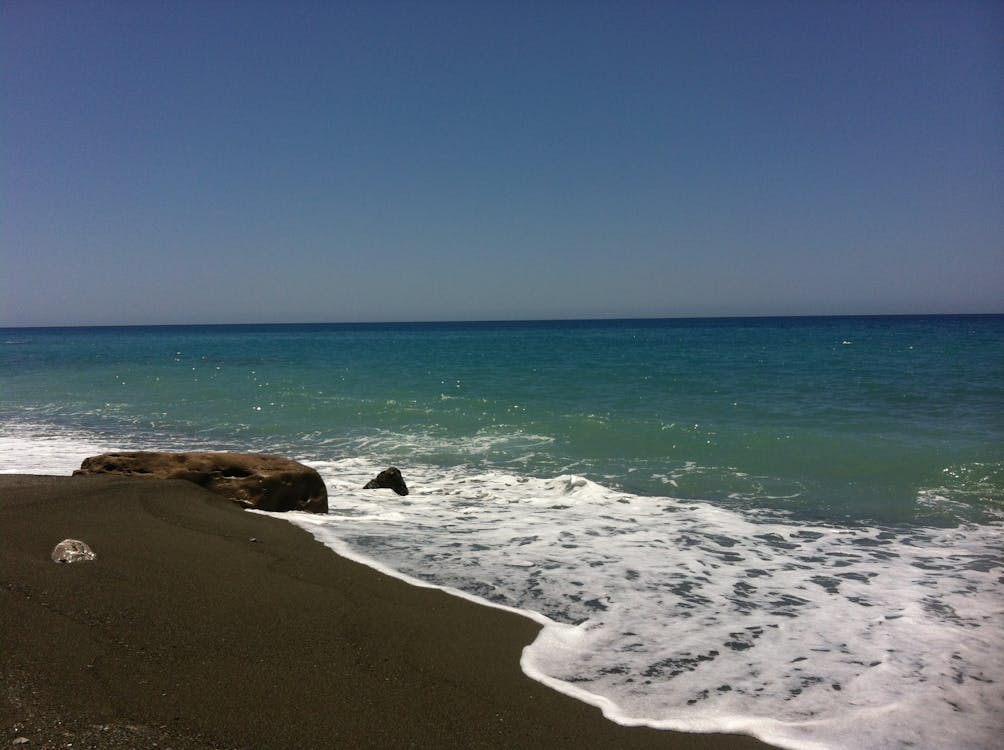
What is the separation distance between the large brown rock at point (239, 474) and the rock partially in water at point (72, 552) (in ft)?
8.72

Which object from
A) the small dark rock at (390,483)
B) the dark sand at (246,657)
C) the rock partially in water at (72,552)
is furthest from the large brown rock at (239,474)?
the rock partially in water at (72,552)

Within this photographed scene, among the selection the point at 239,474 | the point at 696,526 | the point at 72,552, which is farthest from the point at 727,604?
the point at 239,474

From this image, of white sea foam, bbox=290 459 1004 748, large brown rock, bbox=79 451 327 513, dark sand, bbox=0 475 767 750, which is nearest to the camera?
dark sand, bbox=0 475 767 750

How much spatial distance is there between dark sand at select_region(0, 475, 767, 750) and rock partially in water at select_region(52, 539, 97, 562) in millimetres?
61

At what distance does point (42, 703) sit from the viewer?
2.58m

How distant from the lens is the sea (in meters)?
3.60

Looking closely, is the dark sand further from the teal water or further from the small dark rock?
the teal water

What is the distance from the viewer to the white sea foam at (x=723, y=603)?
339 cm

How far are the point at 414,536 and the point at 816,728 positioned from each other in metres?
3.93

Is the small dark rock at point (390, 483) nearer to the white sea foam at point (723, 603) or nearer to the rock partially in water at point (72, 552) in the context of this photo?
the white sea foam at point (723, 603)

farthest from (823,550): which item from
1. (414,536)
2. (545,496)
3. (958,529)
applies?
(414,536)

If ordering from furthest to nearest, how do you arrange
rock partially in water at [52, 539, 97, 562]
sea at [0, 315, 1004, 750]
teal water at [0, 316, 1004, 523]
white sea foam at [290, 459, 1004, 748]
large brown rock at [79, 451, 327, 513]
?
teal water at [0, 316, 1004, 523]
large brown rock at [79, 451, 327, 513]
rock partially in water at [52, 539, 97, 562]
sea at [0, 315, 1004, 750]
white sea foam at [290, 459, 1004, 748]

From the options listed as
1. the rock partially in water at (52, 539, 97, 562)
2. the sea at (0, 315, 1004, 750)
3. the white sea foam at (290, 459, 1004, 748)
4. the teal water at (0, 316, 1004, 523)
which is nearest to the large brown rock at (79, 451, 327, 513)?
the white sea foam at (290, 459, 1004, 748)

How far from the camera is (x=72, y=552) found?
13.5ft
